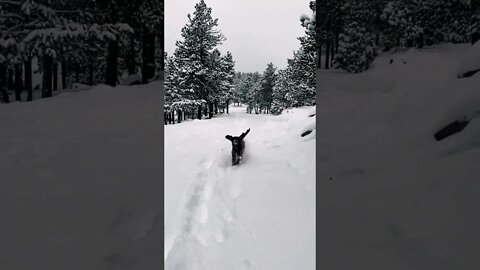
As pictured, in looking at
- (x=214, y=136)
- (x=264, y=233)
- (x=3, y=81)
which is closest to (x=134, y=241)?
(x=264, y=233)

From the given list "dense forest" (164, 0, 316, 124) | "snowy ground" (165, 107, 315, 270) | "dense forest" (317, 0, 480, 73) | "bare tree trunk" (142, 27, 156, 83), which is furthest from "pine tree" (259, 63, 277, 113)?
"bare tree trunk" (142, 27, 156, 83)

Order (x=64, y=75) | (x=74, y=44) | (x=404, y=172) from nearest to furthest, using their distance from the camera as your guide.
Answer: (x=404, y=172) → (x=74, y=44) → (x=64, y=75)

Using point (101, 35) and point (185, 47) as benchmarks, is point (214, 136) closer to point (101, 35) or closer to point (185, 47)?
point (101, 35)

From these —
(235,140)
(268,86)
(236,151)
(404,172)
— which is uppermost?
(268,86)

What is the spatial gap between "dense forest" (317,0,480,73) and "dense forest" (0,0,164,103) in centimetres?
602

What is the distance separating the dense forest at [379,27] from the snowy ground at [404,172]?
1.70ft

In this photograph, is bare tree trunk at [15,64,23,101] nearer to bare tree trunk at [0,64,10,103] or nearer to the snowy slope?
bare tree trunk at [0,64,10,103]

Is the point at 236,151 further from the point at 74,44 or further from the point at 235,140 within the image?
the point at 74,44

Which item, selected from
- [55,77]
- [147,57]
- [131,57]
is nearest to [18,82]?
[55,77]

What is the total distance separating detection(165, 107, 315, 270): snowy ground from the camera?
138 inches

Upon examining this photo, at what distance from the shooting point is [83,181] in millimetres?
4691

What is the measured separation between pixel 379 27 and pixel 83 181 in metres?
10.1

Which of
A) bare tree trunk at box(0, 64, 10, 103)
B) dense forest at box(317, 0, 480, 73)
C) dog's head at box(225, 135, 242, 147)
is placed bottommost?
dog's head at box(225, 135, 242, 147)

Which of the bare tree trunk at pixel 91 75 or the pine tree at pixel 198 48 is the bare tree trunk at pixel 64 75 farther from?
the pine tree at pixel 198 48
